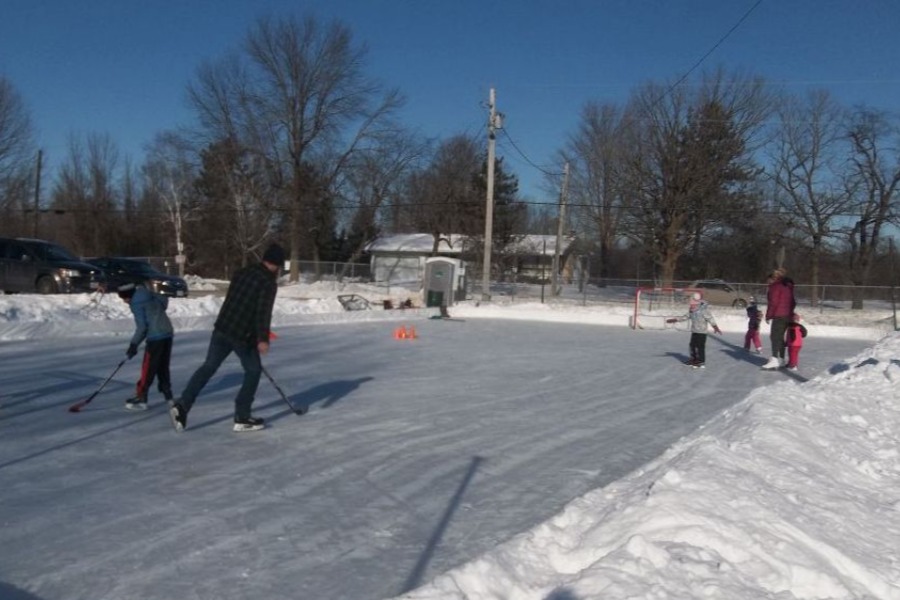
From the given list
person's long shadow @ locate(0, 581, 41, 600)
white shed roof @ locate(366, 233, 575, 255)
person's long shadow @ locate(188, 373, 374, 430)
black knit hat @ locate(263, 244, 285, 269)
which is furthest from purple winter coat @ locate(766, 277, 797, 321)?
white shed roof @ locate(366, 233, 575, 255)

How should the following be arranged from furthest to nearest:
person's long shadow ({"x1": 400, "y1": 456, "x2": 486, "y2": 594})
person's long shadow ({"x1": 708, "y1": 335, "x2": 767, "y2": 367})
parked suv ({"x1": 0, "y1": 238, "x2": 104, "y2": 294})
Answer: parked suv ({"x1": 0, "y1": 238, "x2": 104, "y2": 294}), person's long shadow ({"x1": 708, "y1": 335, "x2": 767, "y2": 367}), person's long shadow ({"x1": 400, "y1": 456, "x2": 486, "y2": 594})

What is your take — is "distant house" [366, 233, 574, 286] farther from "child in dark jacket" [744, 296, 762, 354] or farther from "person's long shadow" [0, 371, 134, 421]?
"person's long shadow" [0, 371, 134, 421]

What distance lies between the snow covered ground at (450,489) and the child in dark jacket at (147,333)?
312 millimetres

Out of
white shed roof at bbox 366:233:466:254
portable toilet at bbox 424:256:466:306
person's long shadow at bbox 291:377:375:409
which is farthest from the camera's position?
white shed roof at bbox 366:233:466:254

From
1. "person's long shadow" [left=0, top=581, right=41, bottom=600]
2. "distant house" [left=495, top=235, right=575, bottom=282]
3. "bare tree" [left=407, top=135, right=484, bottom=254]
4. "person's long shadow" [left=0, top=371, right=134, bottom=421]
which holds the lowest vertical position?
"person's long shadow" [left=0, top=581, right=41, bottom=600]

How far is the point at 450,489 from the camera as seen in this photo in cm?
600

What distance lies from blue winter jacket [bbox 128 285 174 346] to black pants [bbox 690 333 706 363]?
10.0 m

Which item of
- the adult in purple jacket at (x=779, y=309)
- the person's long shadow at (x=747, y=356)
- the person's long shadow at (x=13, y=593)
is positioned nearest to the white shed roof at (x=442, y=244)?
the person's long shadow at (x=747, y=356)

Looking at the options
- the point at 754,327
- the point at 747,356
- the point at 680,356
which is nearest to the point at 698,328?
the point at 680,356

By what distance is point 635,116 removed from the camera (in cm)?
4912

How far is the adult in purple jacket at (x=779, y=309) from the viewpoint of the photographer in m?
14.6

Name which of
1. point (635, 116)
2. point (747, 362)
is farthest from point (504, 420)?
point (635, 116)

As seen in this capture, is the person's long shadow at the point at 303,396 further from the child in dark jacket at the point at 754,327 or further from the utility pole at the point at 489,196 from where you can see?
the utility pole at the point at 489,196

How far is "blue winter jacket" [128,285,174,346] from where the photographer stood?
27.0 feet
